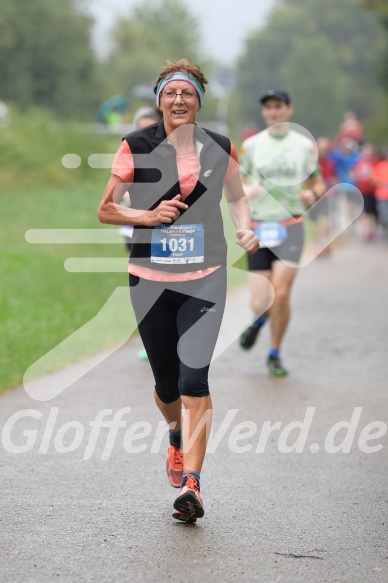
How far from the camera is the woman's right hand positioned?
18.6ft

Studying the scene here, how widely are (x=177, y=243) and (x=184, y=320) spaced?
37 centimetres

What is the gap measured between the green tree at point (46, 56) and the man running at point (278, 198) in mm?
47896

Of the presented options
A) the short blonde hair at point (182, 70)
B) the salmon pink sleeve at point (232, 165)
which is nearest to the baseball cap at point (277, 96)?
the salmon pink sleeve at point (232, 165)

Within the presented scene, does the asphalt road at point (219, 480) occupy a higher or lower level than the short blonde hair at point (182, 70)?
lower

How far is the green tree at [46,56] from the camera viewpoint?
6056 cm

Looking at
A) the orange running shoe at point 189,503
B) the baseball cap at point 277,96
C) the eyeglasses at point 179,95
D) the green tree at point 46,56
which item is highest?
the green tree at point 46,56

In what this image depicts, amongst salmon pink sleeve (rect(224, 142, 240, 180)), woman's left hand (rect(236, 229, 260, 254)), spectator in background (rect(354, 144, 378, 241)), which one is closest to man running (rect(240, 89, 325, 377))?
salmon pink sleeve (rect(224, 142, 240, 180))

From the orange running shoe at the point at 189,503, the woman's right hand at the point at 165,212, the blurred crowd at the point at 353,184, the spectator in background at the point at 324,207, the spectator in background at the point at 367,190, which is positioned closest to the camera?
the orange running shoe at the point at 189,503

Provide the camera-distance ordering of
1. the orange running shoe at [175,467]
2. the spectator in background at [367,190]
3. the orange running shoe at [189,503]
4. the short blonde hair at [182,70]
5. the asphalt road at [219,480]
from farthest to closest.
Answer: the spectator in background at [367,190], the orange running shoe at [175,467], the short blonde hair at [182,70], the orange running shoe at [189,503], the asphalt road at [219,480]

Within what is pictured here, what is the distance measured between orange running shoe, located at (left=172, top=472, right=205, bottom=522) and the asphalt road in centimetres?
7

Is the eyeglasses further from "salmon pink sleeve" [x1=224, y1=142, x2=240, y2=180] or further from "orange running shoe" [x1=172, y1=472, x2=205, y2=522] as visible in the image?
"orange running shoe" [x1=172, y1=472, x2=205, y2=522]

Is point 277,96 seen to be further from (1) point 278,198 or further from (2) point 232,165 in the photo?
(2) point 232,165

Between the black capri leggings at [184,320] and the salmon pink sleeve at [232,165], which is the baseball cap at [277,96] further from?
the black capri leggings at [184,320]

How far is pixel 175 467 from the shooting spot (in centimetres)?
619
